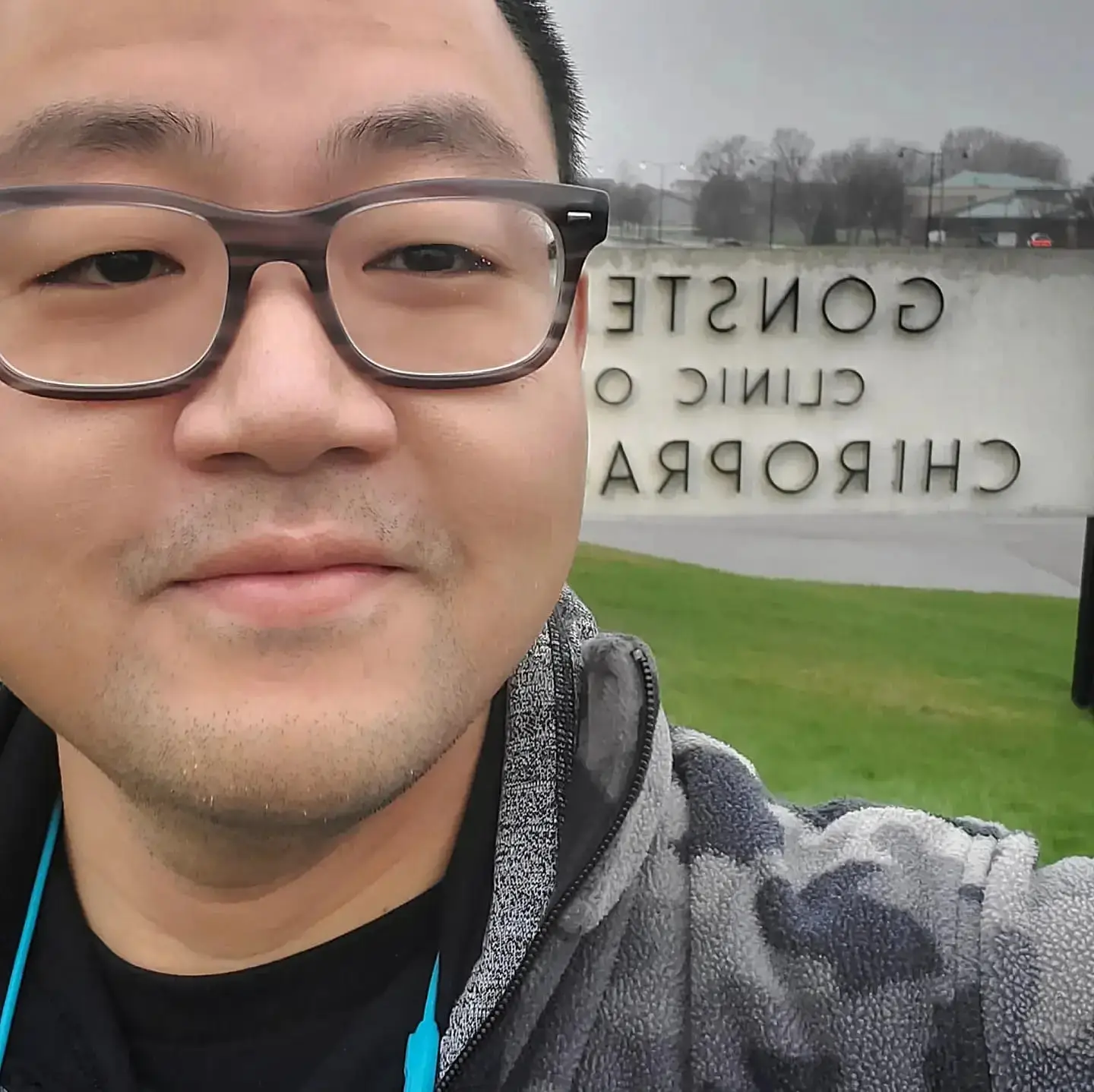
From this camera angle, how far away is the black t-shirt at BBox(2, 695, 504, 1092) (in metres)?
0.54

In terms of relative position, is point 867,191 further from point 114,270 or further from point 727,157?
point 114,270

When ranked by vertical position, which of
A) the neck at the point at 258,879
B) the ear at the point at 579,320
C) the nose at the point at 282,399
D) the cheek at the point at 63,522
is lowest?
the neck at the point at 258,879

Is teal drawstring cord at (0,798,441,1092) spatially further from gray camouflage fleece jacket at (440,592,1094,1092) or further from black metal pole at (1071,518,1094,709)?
black metal pole at (1071,518,1094,709)

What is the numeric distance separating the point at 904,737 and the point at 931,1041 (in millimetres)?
902

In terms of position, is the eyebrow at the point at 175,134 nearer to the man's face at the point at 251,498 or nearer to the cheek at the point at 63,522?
the man's face at the point at 251,498

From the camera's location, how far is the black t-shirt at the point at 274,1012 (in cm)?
54

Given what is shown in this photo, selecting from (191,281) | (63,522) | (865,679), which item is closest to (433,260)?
(191,281)

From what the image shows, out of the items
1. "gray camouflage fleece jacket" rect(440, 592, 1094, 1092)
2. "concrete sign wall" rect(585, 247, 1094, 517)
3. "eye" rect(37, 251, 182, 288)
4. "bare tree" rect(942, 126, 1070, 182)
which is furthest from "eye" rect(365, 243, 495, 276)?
"bare tree" rect(942, 126, 1070, 182)

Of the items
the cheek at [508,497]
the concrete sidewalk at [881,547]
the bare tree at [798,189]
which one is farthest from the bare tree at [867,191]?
the cheek at [508,497]

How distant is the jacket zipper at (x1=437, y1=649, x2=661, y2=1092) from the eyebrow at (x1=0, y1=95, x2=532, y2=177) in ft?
1.18

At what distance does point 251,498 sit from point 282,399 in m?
0.05

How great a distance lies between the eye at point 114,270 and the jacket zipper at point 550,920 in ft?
1.23

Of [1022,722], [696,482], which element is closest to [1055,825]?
[1022,722]

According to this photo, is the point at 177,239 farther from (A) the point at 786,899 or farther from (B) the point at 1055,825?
(B) the point at 1055,825
